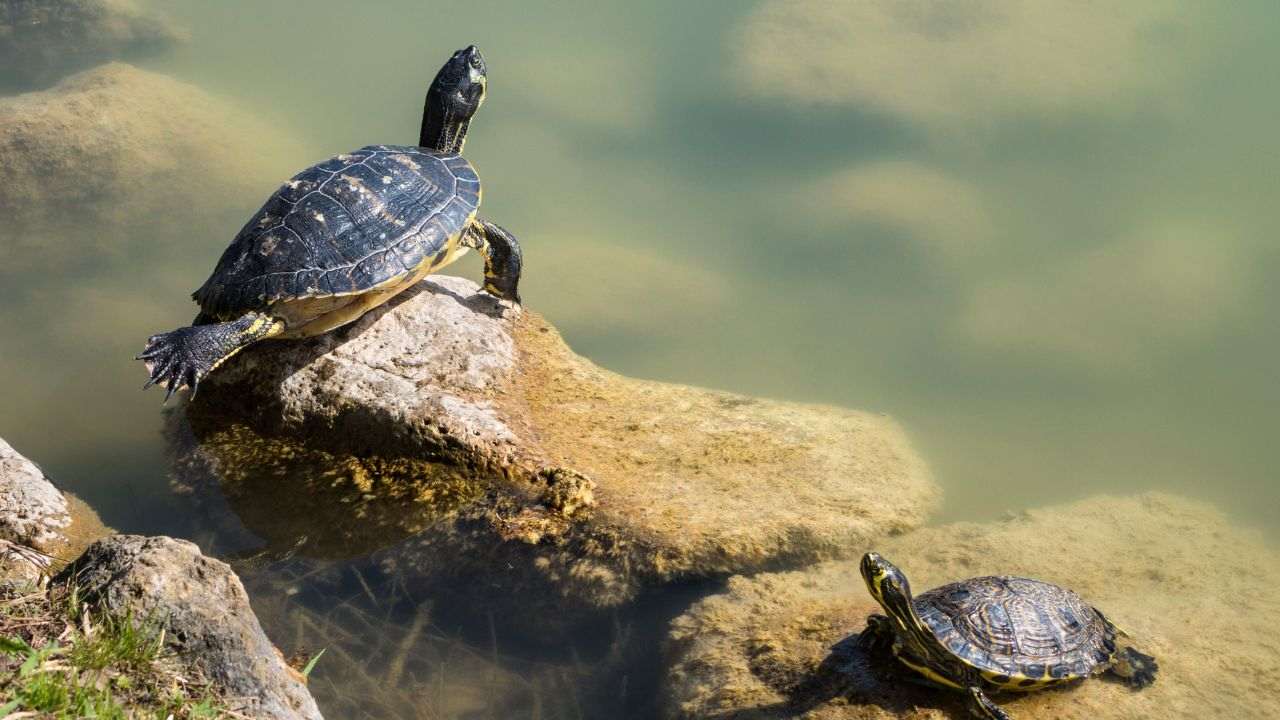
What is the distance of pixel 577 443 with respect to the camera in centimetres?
433

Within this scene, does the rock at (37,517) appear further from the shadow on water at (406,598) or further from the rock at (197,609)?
the rock at (197,609)

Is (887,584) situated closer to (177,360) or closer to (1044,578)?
(1044,578)

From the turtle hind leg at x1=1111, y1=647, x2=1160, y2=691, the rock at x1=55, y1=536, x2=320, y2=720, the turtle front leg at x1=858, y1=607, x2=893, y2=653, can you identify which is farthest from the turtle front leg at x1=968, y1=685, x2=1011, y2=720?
the rock at x1=55, y1=536, x2=320, y2=720

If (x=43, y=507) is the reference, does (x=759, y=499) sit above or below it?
above

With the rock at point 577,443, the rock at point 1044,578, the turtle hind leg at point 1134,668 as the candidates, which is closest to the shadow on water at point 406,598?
the rock at point 577,443

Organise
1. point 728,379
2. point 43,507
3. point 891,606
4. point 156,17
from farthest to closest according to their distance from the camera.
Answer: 1. point 156,17
2. point 728,379
3. point 43,507
4. point 891,606

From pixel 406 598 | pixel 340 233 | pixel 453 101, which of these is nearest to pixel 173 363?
pixel 340 233

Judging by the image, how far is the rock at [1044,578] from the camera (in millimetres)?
3139

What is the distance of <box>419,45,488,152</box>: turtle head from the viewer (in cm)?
553

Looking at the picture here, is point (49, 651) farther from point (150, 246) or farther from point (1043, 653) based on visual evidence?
point (150, 246)

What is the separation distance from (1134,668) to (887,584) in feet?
3.67

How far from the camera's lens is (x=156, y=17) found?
40.3 ft

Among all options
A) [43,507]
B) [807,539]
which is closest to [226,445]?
[43,507]

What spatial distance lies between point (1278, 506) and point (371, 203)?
5.35m
